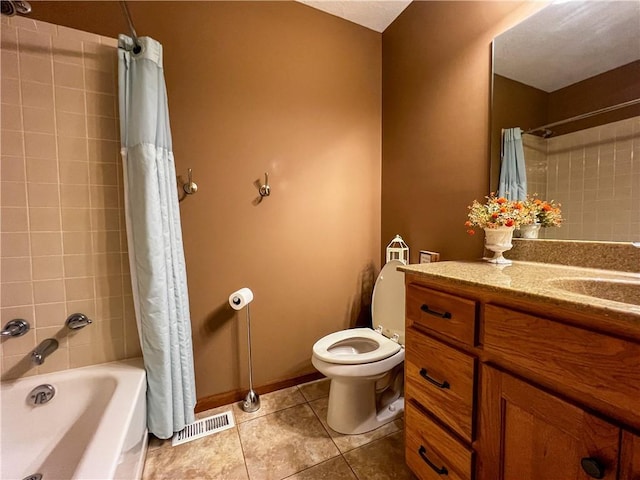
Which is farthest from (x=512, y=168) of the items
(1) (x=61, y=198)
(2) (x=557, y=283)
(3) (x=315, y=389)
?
(1) (x=61, y=198)

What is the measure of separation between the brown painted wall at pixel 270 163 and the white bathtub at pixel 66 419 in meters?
0.43

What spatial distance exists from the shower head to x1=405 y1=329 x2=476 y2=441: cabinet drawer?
2.04m

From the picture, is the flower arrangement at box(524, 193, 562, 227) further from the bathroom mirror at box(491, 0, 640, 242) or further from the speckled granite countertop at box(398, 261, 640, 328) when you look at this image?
the speckled granite countertop at box(398, 261, 640, 328)

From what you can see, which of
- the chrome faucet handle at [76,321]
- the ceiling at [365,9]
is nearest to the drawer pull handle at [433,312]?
the chrome faucet handle at [76,321]

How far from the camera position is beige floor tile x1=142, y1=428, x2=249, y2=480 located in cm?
113

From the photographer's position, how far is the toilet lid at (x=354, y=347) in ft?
4.19

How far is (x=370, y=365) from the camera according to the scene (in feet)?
4.17

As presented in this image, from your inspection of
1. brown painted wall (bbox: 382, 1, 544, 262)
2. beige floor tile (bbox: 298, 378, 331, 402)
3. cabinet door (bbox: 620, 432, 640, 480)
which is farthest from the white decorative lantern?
cabinet door (bbox: 620, 432, 640, 480)

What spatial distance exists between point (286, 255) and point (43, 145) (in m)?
1.29

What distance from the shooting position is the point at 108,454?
2.55 ft

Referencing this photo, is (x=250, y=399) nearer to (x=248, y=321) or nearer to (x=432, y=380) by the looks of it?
(x=248, y=321)

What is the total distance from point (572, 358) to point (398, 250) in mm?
1145

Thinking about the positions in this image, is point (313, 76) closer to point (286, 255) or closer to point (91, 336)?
point (286, 255)

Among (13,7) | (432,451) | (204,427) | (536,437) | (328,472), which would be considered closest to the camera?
(536,437)
